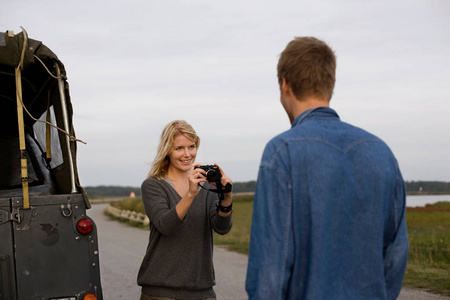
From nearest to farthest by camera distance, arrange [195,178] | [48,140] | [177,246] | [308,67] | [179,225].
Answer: [308,67]
[195,178]
[179,225]
[177,246]
[48,140]

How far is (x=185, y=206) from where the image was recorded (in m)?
3.58

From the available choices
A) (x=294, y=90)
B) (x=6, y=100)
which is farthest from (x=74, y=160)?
(x=294, y=90)

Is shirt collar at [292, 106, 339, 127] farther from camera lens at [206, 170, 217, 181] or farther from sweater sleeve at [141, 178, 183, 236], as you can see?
sweater sleeve at [141, 178, 183, 236]

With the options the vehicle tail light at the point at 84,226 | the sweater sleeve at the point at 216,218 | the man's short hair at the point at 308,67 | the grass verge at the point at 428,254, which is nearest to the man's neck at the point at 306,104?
the man's short hair at the point at 308,67

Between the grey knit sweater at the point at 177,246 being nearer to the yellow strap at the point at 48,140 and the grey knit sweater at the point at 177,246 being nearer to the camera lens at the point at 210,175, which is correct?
the camera lens at the point at 210,175

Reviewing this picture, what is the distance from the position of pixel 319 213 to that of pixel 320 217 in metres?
0.02

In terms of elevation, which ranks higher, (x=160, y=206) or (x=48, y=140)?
(x=48, y=140)

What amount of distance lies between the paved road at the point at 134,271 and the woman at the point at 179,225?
15.5ft

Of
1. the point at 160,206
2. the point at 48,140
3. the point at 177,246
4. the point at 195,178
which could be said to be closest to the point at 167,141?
the point at 160,206

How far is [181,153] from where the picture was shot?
401cm

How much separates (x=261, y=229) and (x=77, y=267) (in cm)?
280

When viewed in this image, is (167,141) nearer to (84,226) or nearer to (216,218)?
(216,218)

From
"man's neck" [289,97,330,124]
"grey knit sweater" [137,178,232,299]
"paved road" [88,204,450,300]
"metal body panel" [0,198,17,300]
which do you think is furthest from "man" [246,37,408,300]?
"paved road" [88,204,450,300]

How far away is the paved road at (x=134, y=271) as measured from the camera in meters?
8.62
